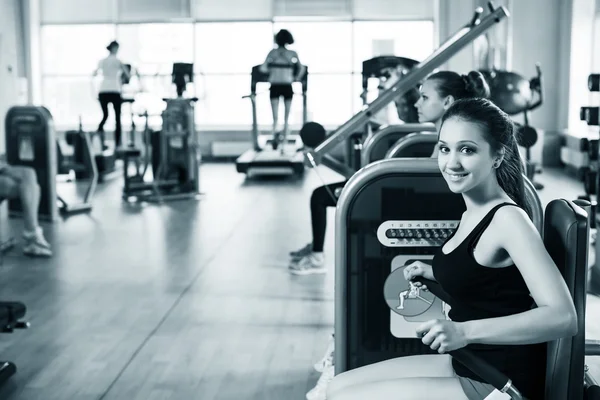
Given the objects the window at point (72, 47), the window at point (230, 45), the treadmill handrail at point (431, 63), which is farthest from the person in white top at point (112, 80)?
the treadmill handrail at point (431, 63)

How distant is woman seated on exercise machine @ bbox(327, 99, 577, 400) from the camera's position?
1.55 metres

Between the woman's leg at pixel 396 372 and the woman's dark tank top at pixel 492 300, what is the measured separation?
77 mm

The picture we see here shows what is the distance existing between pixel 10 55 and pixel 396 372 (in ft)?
36.8

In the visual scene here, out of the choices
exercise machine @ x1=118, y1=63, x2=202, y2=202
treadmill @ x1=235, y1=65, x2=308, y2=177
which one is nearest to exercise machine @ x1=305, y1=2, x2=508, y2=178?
exercise machine @ x1=118, y1=63, x2=202, y2=202

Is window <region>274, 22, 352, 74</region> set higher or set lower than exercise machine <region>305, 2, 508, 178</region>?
higher

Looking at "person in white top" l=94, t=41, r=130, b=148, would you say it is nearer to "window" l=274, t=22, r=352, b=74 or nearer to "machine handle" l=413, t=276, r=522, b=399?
"window" l=274, t=22, r=352, b=74

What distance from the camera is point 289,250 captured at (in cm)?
600

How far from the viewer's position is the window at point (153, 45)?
13039mm

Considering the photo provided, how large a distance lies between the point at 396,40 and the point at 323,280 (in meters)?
8.39

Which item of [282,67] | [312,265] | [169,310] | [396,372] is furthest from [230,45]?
[396,372]

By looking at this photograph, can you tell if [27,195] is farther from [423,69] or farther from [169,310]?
[423,69]

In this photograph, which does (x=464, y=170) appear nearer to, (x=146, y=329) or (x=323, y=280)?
(x=146, y=329)

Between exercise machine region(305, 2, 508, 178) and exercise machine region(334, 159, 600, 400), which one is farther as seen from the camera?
exercise machine region(305, 2, 508, 178)

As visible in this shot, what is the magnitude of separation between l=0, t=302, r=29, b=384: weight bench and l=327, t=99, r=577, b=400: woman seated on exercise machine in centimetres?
183
